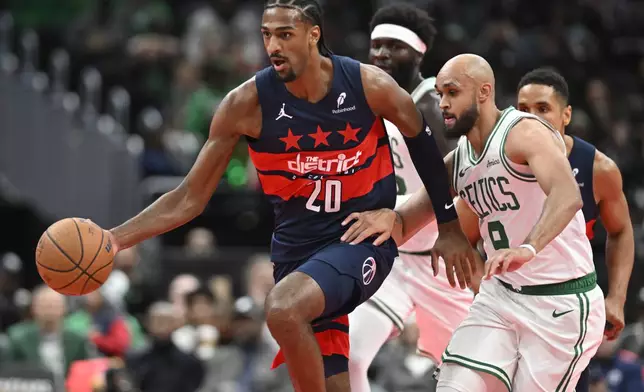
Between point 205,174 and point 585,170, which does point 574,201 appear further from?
point 205,174

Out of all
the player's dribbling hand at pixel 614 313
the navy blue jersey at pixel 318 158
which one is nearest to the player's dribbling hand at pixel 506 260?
the navy blue jersey at pixel 318 158

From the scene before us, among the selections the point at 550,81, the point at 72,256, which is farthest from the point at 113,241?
the point at 550,81

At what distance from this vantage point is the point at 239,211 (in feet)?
49.9

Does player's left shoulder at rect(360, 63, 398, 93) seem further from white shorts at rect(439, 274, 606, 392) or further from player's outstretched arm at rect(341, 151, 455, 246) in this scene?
white shorts at rect(439, 274, 606, 392)

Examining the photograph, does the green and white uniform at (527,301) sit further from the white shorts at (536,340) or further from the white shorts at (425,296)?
the white shorts at (425,296)

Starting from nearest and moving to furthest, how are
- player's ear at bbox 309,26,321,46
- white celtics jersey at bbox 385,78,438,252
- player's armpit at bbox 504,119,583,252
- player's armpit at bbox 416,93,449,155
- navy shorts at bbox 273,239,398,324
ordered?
player's armpit at bbox 504,119,583,252
navy shorts at bbox 273,239,398,324
player's ear at bbox 309,26,321,46
player's armpit at bbox 416,93,449,155
white celtics jersey at bbox 385,78,438,252

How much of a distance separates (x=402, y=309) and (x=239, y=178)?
7705 mm

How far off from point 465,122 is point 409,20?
1829 millimetres

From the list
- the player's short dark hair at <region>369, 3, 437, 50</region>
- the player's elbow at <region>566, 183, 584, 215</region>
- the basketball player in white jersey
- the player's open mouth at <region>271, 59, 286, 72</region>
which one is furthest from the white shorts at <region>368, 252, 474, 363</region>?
the player's open mouth at <region>271, 59, 286, 72</region>

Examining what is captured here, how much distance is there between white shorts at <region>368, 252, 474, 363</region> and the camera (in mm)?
8242

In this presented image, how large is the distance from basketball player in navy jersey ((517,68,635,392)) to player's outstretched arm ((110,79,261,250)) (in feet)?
6.37

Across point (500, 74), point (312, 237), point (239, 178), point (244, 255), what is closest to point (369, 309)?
point (312, 237)

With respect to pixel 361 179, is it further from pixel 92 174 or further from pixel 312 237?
pixel 92 174

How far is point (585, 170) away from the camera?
7.76 metres
